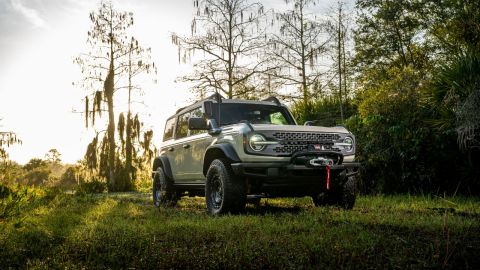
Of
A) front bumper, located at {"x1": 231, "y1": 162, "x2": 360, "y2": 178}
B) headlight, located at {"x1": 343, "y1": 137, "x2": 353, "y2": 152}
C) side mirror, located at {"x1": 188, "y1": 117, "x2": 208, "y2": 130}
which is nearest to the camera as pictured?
front bumper, located at {"x1": 231, "y1": 162, "x2": 360, "y2": 178}

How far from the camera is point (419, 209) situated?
22.7ft

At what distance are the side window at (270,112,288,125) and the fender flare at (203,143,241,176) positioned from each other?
1455mm

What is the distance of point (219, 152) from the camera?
7.12 metres

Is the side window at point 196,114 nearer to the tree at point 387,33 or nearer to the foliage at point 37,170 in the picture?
the tree at point 387,33

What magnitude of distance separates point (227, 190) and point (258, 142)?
0.84 meters

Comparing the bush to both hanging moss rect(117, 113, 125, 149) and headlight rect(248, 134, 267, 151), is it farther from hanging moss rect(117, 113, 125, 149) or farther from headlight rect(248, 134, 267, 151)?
headlight rect(248, 134, 267, 151)

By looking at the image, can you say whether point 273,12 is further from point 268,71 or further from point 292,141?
point 292,141

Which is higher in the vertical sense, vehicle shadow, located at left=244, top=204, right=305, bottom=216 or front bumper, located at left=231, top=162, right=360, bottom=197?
front bumper, located at left=231, top=162, right=360, bottom=197

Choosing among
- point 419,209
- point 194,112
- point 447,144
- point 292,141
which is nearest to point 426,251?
point 292,141

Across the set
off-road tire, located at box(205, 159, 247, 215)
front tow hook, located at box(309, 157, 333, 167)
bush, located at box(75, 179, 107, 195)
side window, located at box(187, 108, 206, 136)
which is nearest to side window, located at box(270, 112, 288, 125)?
side window, located at box(187, 108, 206, 136)

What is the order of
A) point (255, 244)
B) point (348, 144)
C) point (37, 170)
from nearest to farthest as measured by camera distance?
1. point (255, 244)
2. point (348, 144)
3. point (37, 170)

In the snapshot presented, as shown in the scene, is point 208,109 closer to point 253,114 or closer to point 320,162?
point 253,114

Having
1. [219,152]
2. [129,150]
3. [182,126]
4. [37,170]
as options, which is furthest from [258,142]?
[37,170]

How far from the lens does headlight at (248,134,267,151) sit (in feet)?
20.9
